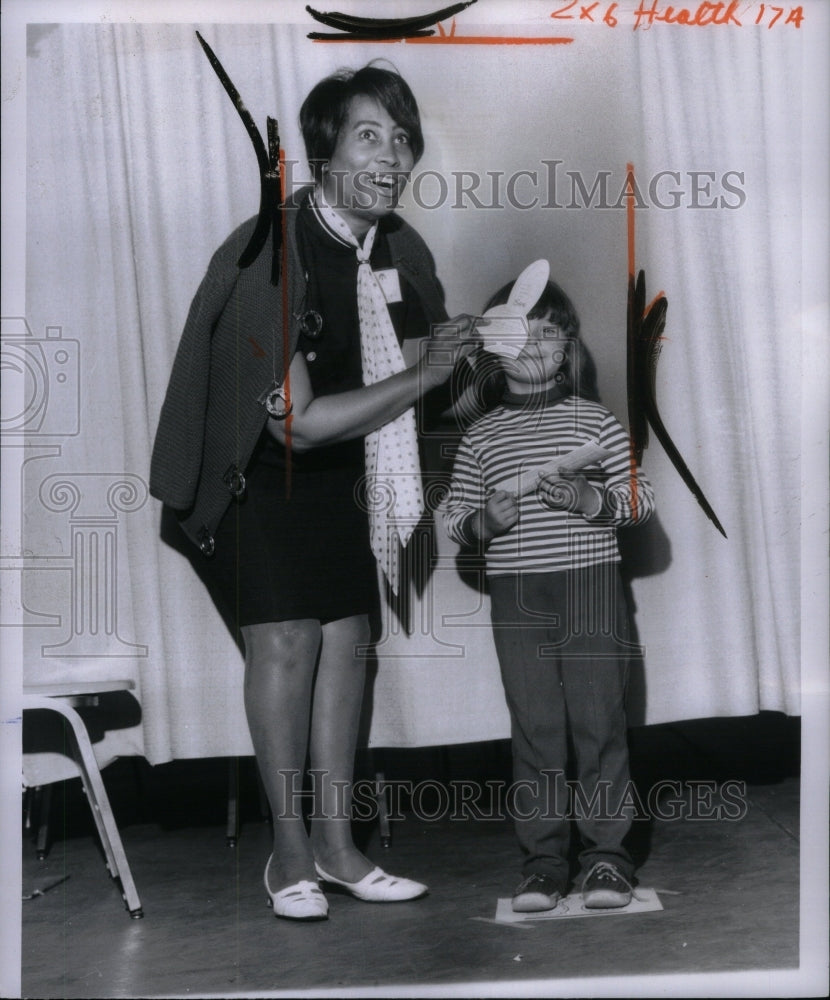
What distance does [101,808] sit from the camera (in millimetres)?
3115

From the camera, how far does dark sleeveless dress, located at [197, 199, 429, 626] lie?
3082 mm

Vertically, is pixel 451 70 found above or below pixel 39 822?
above

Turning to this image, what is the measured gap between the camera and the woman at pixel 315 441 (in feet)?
10.0

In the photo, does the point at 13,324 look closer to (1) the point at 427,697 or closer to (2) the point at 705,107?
(1) the point at 427,697

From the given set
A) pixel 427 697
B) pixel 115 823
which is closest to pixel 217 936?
pixel 115 823

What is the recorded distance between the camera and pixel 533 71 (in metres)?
3.06

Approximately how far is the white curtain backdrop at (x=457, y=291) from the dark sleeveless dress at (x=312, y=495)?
0.41 feet

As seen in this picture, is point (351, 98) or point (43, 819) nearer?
point (351, 98)

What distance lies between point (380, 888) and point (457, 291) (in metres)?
1.36

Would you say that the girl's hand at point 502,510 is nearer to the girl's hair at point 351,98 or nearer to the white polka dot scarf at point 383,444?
the white polka dot scarf at point 383,444

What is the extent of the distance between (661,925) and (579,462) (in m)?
1.07
